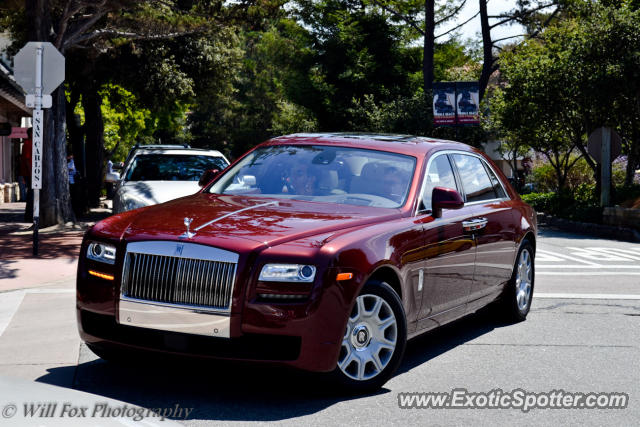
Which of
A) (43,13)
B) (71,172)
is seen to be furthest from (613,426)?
(71,172)

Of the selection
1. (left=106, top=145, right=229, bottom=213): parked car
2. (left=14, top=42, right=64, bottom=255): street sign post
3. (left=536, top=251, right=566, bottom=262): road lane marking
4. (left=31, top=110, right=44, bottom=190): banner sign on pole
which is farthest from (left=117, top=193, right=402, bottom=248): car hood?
(left=536, top=251, right=566, bottom=262): road lane marking

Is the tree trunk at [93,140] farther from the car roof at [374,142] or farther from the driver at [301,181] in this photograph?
the driver at [301,181]

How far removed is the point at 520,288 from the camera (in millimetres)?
8469

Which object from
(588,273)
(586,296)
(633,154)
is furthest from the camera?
(633,154)

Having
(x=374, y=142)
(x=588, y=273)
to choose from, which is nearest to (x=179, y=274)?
(x=374, y=142)

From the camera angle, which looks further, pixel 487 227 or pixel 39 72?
pixel 39 72

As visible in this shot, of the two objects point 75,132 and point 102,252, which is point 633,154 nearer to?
point 75,132

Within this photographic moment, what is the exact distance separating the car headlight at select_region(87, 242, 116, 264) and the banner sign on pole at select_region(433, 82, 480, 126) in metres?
23.6

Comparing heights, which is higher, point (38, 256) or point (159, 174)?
point (159, 174)

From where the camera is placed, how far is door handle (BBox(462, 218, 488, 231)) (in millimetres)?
7008

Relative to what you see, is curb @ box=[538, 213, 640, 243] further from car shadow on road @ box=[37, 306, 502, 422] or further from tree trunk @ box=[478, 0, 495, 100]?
car shadow on road @ box=[37, 306, 502, 422]

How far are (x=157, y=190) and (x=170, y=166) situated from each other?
58.0 inches

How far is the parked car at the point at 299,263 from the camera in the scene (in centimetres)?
509

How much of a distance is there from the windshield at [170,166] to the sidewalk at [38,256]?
158cm
